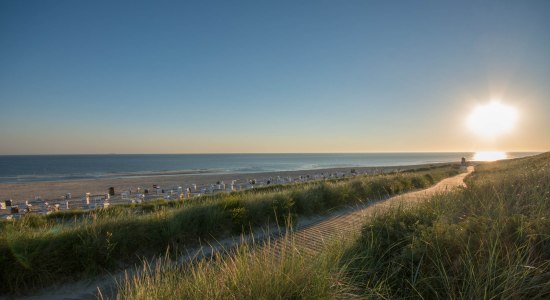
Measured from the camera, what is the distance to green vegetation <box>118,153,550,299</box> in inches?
110

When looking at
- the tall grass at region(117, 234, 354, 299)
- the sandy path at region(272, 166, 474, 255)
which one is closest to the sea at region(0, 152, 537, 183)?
the sandy path at region(272, 166, 474, 255)

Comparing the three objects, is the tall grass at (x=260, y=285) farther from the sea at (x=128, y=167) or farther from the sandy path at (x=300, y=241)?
the sea at (x=128, y=167)

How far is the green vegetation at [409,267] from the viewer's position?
2.80 m

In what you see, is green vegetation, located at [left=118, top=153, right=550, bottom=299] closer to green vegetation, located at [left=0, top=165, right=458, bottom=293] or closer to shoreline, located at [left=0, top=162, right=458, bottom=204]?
green vegetation, located at [left=0, top=165, right=458, bottom=293]

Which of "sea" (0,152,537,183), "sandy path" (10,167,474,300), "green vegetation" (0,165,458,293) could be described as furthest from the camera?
"sea" (0,152,537,183)

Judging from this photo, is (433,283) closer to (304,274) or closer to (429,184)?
(304,274)

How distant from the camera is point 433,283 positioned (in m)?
3.40

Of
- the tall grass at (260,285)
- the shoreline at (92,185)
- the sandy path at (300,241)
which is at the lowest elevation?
the shoreline at (92,185)

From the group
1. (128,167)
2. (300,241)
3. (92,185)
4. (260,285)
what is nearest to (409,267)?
(260,285)

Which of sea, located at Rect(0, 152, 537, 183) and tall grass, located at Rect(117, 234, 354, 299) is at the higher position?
tall grass, located at Rect(117, 234, 354, 299)

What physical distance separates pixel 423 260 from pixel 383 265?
57cm

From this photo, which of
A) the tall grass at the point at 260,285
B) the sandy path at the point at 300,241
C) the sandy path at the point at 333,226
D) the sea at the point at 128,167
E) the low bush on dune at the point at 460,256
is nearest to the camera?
the tall grass at the point at 260,285

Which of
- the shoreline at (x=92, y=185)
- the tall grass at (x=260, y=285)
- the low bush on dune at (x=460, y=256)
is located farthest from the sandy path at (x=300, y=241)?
the shoreline at (x=92, y=185)

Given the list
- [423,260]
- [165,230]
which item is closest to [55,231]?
[165,230]
